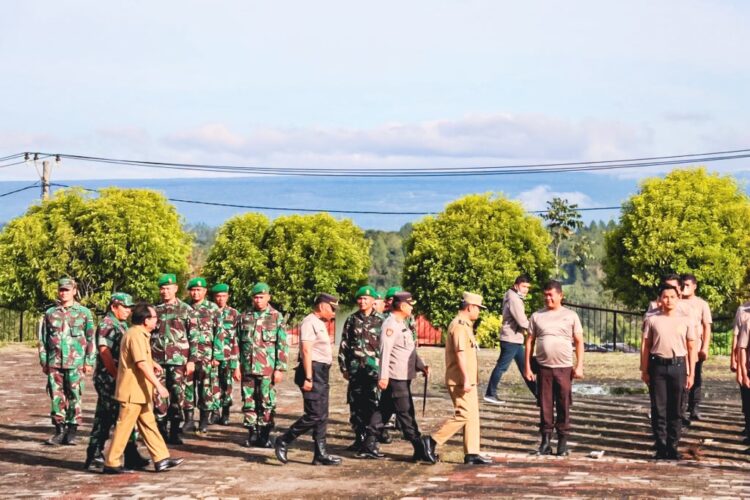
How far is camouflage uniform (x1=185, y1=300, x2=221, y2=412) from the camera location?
14188 mm

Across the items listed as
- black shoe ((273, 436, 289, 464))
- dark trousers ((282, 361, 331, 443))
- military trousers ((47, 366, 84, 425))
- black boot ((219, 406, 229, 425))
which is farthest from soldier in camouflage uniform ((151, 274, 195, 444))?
dark trousers ((282, 361, 331, 443))

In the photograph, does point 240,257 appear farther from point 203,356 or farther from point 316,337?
point 316,337

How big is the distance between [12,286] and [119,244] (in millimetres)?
3455

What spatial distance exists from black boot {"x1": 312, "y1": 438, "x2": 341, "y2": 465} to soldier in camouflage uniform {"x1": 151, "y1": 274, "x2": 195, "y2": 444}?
205cm

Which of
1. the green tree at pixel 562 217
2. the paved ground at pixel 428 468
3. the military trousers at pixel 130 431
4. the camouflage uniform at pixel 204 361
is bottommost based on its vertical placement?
the paved ground at pixel 428 468

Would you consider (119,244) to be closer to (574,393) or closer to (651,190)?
(651,190)

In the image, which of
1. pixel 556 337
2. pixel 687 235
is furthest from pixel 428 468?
pixel 687 235

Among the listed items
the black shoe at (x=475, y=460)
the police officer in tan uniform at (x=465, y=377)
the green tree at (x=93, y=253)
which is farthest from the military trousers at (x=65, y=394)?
the green tree at (x=93, y=253)

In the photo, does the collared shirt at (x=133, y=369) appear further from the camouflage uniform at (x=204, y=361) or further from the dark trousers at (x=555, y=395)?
the dark trousers at (x=555, y=395)

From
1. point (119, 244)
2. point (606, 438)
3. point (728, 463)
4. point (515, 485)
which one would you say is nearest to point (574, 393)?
point (606, 438)

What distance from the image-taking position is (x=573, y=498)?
1027 cm

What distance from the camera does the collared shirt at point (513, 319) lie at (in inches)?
667

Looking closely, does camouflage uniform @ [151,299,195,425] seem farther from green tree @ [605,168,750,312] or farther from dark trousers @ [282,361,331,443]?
green tree @ [605,168,750,312]

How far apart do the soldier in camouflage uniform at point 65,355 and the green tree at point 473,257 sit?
1989cm
